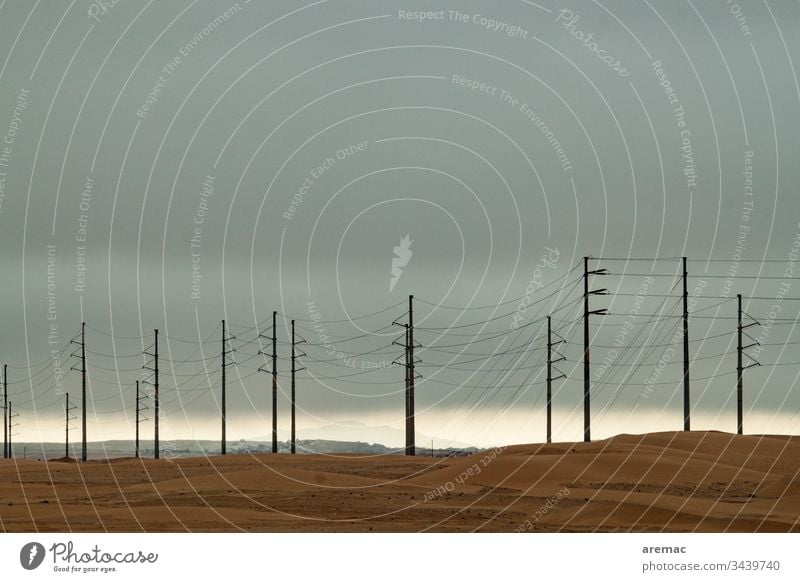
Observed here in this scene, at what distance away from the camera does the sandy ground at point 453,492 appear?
3916cm

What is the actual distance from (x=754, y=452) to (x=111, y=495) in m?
32.7

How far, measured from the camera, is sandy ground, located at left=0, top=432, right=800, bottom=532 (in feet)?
128

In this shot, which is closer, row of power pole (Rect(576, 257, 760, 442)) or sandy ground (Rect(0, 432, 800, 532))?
sandy ground (Rect(0, 432, 800, 532))

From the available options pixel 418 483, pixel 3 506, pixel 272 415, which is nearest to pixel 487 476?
pixel 418 483

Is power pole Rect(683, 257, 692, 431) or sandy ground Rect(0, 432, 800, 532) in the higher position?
power pole Rect(683, 257, 692, 431)

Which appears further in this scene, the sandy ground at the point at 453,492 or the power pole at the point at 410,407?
the power pole at the point at 410,407

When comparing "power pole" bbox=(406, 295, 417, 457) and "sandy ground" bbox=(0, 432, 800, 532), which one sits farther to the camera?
"power pole" bbox=(406, 295, 417, 457)

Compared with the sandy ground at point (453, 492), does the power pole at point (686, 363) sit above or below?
above

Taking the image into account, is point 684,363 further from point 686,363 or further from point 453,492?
point 453,492

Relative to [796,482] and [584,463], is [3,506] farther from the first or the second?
[796,482]

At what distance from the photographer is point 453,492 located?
159 ft

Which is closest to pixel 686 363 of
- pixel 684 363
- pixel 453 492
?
pixel 684 363

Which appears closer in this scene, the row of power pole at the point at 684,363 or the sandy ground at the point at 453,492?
the sandy ground at the point at 453,492
